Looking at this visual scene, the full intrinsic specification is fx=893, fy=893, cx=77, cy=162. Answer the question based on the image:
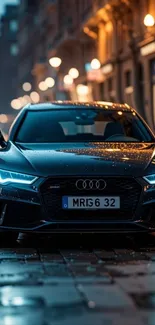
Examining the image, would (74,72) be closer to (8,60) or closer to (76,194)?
(76,194)

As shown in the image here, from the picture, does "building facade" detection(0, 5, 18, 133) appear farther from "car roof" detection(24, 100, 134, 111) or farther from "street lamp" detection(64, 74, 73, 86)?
"car roof" detection(24, 100, 134, 111)

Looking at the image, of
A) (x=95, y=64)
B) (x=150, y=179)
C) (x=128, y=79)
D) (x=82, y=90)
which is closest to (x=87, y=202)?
(x=150, y=179)

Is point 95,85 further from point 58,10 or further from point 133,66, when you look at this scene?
point 58,10

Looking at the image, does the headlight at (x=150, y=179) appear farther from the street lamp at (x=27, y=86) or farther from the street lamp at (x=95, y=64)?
the street lamp at (x=27, y=86)

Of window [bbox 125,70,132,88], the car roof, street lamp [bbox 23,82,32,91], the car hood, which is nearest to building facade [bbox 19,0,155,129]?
window [bbox 125,70,132,88]

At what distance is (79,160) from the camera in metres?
8.09

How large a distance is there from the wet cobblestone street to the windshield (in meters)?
1.09

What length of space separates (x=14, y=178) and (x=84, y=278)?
196 cm

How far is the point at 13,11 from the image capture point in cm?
16400

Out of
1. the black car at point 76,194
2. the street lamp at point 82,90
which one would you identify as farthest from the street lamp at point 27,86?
the black car at point 76,194

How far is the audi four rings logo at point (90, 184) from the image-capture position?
7.87 meters

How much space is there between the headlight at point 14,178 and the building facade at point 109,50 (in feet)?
61.4

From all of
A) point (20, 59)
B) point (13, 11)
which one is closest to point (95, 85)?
point (20, 59)

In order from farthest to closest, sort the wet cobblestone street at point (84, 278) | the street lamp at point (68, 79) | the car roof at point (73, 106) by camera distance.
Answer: the street lamp at point (68, 79) → the car roof at point (73, 106) → the wet cobblestone street at point (84, 278)
